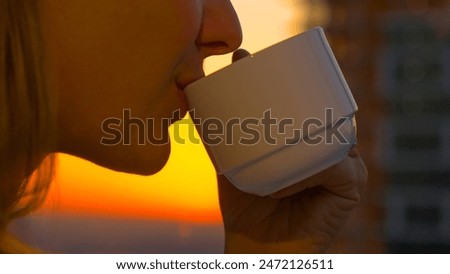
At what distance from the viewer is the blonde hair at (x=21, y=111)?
677mm

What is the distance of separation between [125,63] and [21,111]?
0.38 ft

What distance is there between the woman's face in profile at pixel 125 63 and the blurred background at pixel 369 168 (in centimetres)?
3

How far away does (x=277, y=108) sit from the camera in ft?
2.16

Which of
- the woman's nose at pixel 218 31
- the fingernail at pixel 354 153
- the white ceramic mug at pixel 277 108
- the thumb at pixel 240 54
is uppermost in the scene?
the woman's nose at pixel 218 31

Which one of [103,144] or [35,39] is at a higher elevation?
[35,39]

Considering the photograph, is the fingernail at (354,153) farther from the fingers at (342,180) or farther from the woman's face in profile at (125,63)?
the woman's face in profile at (125,63)

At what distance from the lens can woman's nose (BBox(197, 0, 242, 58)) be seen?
77 centimetres

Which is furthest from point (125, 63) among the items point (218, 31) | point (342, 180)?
point (342, 180)

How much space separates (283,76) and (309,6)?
0.72 feet

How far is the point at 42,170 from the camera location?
2.48ft

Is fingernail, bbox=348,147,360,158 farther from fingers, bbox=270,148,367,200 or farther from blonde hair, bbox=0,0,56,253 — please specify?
blonde hair, bbox=0,0,56,253

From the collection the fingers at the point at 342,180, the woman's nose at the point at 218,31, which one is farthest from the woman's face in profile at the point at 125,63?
the fingers at the point at 342,180
